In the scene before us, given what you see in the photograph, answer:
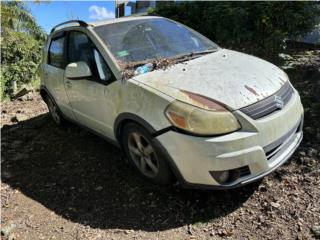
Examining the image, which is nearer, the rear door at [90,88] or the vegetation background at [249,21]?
the rear door at [90,88]

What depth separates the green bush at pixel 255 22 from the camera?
7.16 meters

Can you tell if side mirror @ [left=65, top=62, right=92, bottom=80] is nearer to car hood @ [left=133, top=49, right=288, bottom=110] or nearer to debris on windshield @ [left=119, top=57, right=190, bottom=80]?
debris on windshield @ [left=119, top=57, right=190, bottom=80]

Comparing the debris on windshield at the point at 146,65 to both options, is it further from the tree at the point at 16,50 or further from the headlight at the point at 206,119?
the tree at the point at 16,50

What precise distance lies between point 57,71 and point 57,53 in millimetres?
300

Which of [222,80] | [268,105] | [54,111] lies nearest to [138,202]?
[222,80]

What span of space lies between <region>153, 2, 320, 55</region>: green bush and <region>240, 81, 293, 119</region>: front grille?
13.0ft

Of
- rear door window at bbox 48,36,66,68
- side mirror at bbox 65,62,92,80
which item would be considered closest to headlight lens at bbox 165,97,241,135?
side mirror at bbox 65,62,92,80

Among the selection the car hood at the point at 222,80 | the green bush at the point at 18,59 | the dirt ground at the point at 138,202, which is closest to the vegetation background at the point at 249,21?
the green bush at the point at 18,59

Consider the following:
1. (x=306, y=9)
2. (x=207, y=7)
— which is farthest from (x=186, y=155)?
(x=207, y=7)

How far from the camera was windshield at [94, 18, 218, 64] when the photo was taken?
4082 mm

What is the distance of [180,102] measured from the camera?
322 cm

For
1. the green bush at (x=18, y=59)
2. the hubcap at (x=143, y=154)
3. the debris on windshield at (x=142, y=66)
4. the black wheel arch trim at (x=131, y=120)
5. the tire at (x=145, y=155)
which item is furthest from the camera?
the green bush at (x=18, y=59)

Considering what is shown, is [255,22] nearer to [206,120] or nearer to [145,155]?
[145,155]

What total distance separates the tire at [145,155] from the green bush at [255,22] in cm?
436
